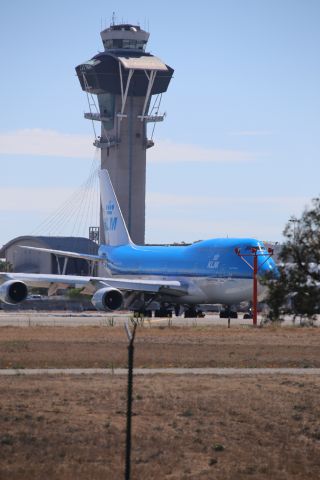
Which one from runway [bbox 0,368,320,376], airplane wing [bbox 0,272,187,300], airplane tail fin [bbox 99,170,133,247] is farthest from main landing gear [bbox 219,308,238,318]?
runway [bbox 0,368,320,376]

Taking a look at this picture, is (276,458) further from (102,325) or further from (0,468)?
(102,325)

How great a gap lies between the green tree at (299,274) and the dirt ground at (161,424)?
297 centimetres

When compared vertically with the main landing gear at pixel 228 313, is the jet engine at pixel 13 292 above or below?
above

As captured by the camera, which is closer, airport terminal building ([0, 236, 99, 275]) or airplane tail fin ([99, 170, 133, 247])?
airplane tail fin ([99, 170, 133, 247])

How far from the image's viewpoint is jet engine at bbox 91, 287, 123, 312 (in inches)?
2714

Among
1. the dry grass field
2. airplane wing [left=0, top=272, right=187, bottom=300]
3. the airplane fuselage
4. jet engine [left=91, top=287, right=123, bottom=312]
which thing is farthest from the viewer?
airplane wing [left=0, top=272, right=187, bottom=300]

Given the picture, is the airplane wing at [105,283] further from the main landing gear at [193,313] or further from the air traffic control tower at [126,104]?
the air traffic control tower at [126,104]

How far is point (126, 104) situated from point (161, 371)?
112 metres

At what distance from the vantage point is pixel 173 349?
42156 mm

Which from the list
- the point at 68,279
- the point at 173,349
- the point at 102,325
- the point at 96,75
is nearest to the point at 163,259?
the point at 68,279

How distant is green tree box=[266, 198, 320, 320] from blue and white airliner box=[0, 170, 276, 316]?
3955 centimetres

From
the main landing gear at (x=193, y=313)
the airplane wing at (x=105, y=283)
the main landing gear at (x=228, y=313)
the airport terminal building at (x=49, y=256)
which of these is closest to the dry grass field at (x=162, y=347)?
the main landing gear at (x=228, y=313)

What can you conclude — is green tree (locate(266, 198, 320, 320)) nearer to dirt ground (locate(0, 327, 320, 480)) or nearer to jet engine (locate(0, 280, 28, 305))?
dirt ground (locate(0, 327, 320, 480))

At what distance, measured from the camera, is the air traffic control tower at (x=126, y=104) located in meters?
140
